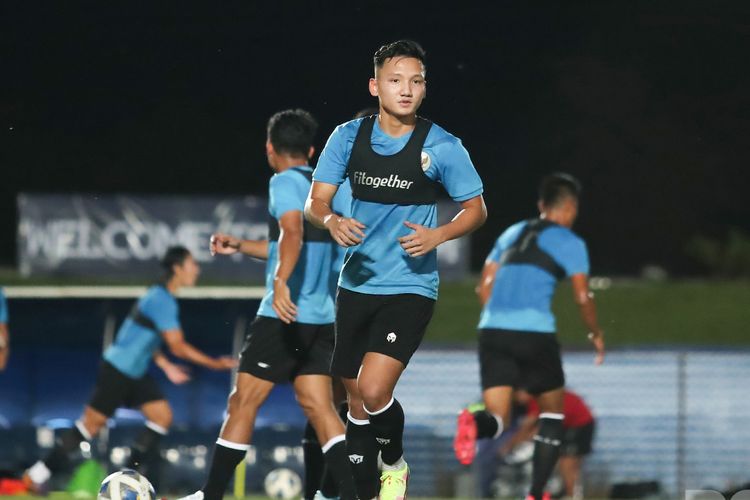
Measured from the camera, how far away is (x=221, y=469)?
6430mm

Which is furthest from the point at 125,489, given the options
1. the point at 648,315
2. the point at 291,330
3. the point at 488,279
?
the point at 648,315

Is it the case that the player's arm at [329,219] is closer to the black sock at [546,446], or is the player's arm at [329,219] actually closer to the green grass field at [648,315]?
the black sock at [546,446]

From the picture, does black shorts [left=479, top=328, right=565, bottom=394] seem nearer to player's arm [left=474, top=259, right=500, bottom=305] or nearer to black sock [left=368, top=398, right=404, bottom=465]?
player's arm [left=474, top=259, right=500, bottom=305]

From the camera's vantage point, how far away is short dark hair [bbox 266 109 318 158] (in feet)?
22.4

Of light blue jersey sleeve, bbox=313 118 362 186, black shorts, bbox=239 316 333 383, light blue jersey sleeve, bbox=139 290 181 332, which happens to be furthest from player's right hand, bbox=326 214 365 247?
light blue jersey sleeve, bbox=139 290 181 332

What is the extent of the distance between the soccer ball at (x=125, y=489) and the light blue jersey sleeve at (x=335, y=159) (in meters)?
1.69

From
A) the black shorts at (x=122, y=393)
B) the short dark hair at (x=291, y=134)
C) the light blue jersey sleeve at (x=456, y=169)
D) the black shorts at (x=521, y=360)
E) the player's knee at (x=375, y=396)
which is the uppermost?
the short dark hair at (x=291, y=134)

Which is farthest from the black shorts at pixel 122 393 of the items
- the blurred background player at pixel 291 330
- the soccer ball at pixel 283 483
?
the blurred background player at pixel 291 330

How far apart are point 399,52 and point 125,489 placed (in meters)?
2.35

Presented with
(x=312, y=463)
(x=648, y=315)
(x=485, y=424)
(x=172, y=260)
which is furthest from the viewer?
(x=648, y=315)

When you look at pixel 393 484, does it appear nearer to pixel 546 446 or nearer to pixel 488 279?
pixel 546 446

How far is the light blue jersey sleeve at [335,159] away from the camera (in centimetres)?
579

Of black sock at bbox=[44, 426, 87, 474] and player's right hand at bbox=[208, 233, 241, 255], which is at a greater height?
player's right hand at bbox=[208, 233, 241, 255]

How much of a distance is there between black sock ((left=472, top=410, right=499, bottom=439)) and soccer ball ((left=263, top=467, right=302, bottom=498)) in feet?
12.4
